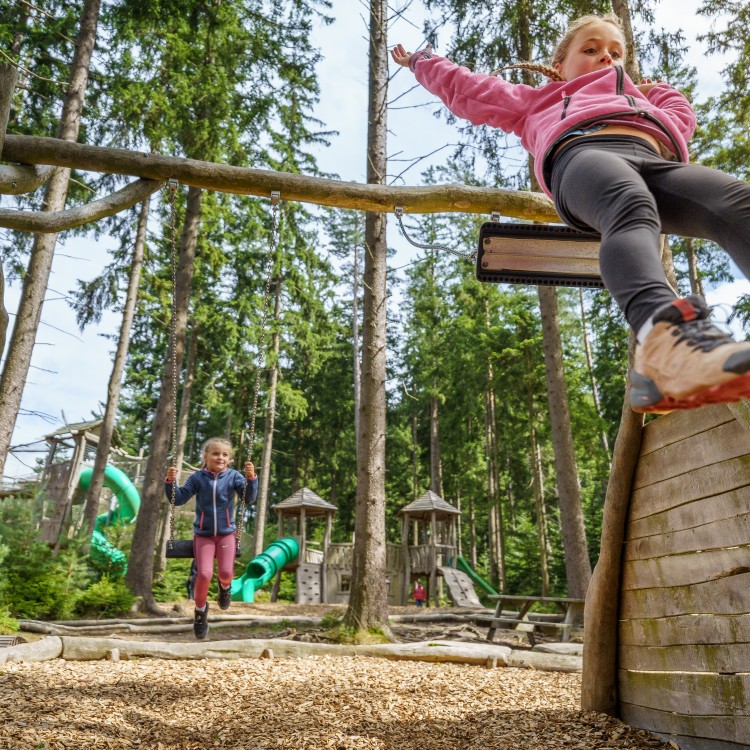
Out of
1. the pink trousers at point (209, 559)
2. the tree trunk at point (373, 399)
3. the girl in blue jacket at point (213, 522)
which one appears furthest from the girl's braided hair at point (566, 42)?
the tree trunk at point (373, 399)

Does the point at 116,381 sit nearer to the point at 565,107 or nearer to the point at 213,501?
the point at 213,501

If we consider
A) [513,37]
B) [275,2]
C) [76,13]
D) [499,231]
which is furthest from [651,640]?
[275,2]

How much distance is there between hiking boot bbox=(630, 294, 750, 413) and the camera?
1.29 metres

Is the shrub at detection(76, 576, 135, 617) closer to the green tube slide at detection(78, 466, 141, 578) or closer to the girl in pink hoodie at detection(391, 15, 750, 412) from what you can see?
the green tube slide at detection(78, 466, 141, 578)

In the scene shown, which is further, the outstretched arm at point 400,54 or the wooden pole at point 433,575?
the wooden pole at point 433,575

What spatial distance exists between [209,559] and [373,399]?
313 centimetres

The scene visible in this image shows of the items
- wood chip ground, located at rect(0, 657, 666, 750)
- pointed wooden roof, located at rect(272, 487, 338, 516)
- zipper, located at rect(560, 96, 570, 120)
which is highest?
pointed wooden roof, located at rect(272, 487, 338, 516)

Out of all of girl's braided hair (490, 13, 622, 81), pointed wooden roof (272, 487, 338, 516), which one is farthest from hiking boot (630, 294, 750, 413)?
pointed wooden roof (272, 487, 338, 516)

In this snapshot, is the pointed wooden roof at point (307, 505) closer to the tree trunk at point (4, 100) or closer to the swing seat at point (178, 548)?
the swing seat at point (178, 548)

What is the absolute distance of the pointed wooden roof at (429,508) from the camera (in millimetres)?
19406

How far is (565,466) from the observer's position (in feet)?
33.5

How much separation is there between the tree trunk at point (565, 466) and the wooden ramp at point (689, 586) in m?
6.25

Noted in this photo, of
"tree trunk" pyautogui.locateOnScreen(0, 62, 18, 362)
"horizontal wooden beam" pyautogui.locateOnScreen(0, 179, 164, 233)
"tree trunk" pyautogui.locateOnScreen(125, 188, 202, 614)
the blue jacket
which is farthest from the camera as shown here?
"tree trunk" pyautogui.locateOnScreen(125, 188, 202, 614)

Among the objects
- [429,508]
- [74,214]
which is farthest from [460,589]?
[74,214]
